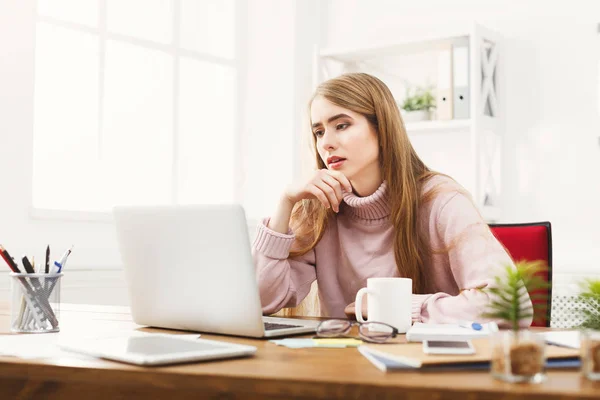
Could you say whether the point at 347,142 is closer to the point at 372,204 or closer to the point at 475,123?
the point at 372,204

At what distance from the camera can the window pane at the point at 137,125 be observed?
2.98 meters

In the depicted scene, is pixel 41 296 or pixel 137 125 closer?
Answer: pixel 41 296

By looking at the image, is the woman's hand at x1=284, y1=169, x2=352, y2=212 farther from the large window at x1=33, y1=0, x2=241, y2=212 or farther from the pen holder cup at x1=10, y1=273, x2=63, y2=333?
the large window at x1=33, y1=0, x2=241, y2=212

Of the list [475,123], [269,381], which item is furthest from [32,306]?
[475,123]

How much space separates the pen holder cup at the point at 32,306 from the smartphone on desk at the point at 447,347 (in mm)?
654

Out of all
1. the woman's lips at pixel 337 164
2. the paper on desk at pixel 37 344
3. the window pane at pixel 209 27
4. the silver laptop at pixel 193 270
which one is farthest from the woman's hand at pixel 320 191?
the window pane at pixel 209 27

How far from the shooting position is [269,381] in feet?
2.35

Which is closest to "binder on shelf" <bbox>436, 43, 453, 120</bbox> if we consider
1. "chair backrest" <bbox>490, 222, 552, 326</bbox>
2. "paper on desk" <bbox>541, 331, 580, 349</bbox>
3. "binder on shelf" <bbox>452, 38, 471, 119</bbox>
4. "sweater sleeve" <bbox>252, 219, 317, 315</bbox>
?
"binder on shelf" <bbox>452, 38, 471, 119</bbox>

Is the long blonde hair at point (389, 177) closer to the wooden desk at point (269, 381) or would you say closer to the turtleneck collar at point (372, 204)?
the turtleneck collar at point (372, 204)

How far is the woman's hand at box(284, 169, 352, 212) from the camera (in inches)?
62.8

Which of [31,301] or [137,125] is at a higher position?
[137,125]

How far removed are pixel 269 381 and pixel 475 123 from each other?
2.31 m

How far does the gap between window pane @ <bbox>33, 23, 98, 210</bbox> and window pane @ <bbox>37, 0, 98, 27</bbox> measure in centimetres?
5

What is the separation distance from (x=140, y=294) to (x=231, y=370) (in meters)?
0.52
